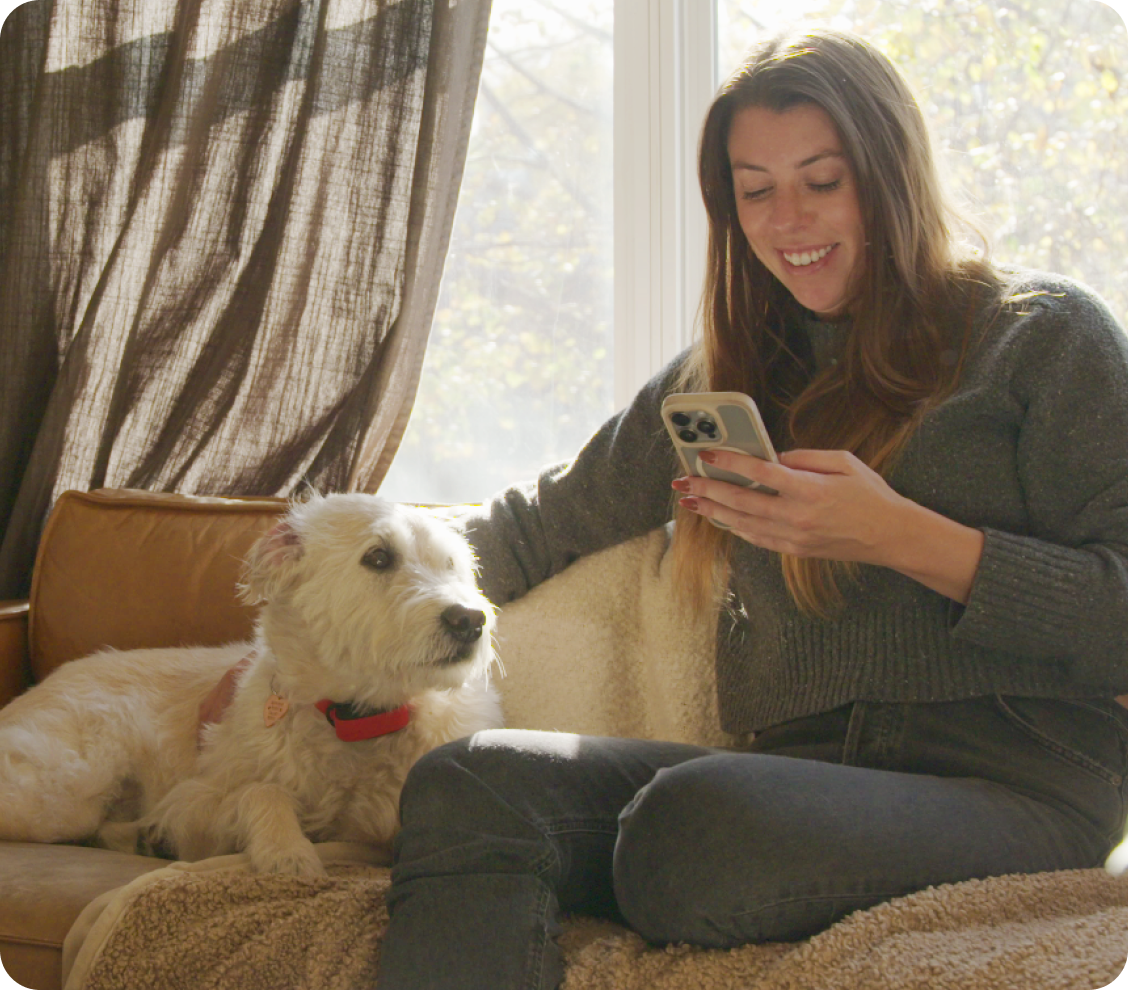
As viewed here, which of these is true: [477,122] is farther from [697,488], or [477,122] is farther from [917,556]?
[917,556]

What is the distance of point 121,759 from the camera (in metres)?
1.77

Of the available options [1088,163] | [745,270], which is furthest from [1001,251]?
[745,270]

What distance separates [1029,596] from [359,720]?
1.00m

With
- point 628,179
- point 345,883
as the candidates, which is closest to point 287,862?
point 345,883

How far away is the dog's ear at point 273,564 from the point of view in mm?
1616

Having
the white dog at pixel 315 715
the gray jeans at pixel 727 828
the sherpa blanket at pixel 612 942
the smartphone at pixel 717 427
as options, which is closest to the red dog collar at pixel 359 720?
the white dog at pixel 315 715

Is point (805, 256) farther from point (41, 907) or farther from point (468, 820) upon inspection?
point (41, 907)

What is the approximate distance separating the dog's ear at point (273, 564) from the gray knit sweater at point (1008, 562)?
72 centimetres

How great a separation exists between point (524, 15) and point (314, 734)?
193 cm

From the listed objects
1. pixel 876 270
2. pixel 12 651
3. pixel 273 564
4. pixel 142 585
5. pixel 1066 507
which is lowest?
pixel 12 651

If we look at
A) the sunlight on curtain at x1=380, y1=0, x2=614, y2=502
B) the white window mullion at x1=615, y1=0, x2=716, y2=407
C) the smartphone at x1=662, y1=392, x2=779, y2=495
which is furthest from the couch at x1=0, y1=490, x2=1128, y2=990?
the white window mullion at x1=615, y1=0, x2=716, y2=407

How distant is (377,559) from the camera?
62.9 inches

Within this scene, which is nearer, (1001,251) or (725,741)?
(725,741)

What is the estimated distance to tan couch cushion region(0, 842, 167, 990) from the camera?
1.32 m
